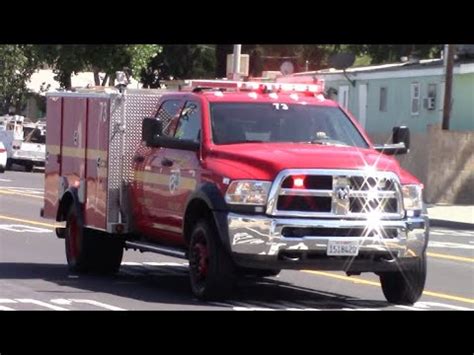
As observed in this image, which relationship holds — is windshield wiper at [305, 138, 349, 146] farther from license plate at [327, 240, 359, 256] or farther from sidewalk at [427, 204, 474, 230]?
sidewalk at [427, 204, 474, 230]

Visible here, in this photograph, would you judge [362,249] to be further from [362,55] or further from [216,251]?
[362,55]

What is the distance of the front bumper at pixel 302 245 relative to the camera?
1259 cm

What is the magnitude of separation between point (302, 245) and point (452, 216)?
20975 mm

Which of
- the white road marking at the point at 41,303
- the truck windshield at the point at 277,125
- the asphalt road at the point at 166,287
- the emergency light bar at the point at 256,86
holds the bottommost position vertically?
the asphalt road at the point at 166,287

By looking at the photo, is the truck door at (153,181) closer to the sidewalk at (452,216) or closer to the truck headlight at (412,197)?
the truck headlight at (412,197)

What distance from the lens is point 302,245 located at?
12625mm

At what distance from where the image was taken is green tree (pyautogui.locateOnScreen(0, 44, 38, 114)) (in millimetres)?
63719

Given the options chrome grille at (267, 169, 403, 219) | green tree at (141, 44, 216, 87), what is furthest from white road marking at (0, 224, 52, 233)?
green tree at (141, 44, 216, 87)

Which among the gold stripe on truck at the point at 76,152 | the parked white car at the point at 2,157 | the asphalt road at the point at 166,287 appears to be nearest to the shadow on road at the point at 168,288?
the asphalt road at the point at 166,287

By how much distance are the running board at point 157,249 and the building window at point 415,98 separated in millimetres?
31385

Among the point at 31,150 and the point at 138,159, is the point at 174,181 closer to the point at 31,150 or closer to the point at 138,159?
the point at 138,159

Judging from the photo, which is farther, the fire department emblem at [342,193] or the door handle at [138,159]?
the door handle at [138,159]

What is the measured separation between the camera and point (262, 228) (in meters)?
12.6
